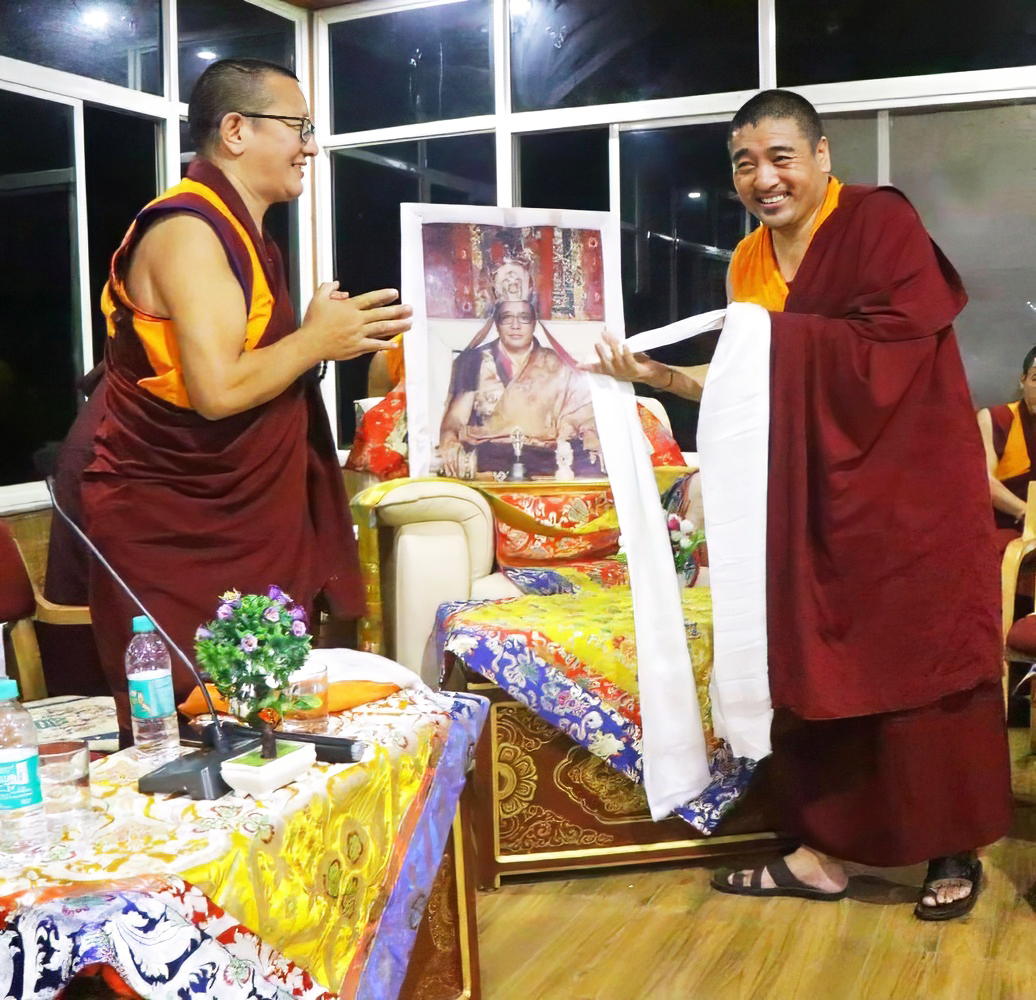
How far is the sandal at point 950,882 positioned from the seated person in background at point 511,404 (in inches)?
53.2

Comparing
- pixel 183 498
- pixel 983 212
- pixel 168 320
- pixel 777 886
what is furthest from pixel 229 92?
pixel 983 212

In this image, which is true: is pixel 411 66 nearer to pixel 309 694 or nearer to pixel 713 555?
pixel 713 555

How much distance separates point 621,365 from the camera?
7.38 feet

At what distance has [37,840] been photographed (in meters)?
1.15

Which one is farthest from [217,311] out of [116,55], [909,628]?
[116,55]

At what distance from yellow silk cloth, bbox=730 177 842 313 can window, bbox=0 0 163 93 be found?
2412 mm

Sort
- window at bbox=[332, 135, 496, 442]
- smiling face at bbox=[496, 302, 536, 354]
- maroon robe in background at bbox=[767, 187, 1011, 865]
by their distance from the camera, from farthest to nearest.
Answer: window at bbox=[332, 135, 496, 442] < smiling face at bbox=[496, 302, 536, 354] < maroon robe in background at bbox=[767, 187, 1011, 865]

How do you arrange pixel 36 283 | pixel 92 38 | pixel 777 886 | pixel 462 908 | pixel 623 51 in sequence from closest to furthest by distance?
1. pixel 462 908
2. pixel 777 886
3. pixel 36 283
4. pixel 92 38
5. pixel 623 51

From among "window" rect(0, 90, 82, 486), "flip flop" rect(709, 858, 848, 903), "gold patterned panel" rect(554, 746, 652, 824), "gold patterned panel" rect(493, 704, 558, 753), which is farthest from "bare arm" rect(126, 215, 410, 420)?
"window" rect(0, 90, 82, 486)

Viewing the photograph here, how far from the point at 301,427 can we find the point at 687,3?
10.6 feet

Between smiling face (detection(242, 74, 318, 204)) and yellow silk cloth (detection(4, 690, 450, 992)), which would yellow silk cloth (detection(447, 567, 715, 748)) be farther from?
smiling face (detection(242, 74, 318, 204))

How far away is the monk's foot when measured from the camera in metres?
2.26

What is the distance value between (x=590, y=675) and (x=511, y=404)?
90cm

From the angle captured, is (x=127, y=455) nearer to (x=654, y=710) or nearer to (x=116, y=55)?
(x=654, y=710)
